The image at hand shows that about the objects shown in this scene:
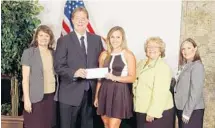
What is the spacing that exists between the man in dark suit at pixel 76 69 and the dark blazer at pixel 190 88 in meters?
0.83

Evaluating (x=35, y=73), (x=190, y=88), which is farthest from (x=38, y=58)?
(x=190, y=88)

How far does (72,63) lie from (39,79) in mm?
378

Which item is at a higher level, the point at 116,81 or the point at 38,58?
the point at 38,58

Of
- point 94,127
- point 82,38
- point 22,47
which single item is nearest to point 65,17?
point 22,47

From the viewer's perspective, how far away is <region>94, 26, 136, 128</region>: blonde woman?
355 cm

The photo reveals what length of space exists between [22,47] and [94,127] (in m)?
1.25

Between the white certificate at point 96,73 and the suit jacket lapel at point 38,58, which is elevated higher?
the suit jacket lapel at point 38,58

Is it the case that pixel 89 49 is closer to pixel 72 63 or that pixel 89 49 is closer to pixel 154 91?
pixel 72 63

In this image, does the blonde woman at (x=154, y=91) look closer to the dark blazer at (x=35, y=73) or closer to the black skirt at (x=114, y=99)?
the black skirt at (x=114, y=99)

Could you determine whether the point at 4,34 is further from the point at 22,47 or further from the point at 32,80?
the point at 32,80

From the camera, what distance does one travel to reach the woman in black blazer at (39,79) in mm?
3740

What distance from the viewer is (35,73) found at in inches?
A: 147

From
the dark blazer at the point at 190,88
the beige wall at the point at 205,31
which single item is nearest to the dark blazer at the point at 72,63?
the dark blazer at the point at 190,88

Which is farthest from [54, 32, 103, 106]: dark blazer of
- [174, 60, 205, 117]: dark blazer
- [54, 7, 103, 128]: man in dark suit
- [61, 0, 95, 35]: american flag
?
[61, 0, 95, 35]: american flag
